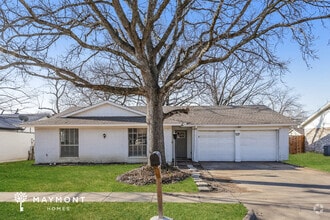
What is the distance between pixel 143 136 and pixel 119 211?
40.2ft

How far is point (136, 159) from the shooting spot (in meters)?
19.1

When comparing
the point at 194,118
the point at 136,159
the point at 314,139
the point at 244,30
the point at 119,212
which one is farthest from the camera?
the point at 314,139

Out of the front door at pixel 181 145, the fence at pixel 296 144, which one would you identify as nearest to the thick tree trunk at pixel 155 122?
the front door at pixel 181 145

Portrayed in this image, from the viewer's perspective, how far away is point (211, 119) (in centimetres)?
2088

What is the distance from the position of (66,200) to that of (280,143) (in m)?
15.5

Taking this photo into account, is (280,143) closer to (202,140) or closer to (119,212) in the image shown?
(202,140)

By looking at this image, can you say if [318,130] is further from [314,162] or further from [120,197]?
[120,197]

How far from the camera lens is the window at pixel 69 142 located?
19234 mm

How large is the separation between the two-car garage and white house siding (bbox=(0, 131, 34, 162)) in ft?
45.4

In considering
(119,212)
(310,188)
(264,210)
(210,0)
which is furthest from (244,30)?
(119,212)

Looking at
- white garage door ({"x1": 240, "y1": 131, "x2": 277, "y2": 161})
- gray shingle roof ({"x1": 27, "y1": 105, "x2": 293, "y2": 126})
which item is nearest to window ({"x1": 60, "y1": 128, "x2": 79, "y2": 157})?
gray shingle roof ({"x1": 27, "y1": 105, "x2": 293, "y2": 126})

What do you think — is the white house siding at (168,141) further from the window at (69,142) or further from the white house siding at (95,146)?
the window at (69,142)

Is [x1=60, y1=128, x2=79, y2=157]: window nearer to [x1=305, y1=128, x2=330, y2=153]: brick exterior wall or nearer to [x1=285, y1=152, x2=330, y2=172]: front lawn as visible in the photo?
[x1=285, y1=152, x2=330, y2=172]: front lawn

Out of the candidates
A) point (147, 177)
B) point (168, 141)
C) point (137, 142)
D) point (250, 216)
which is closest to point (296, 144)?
point (168, 141)
